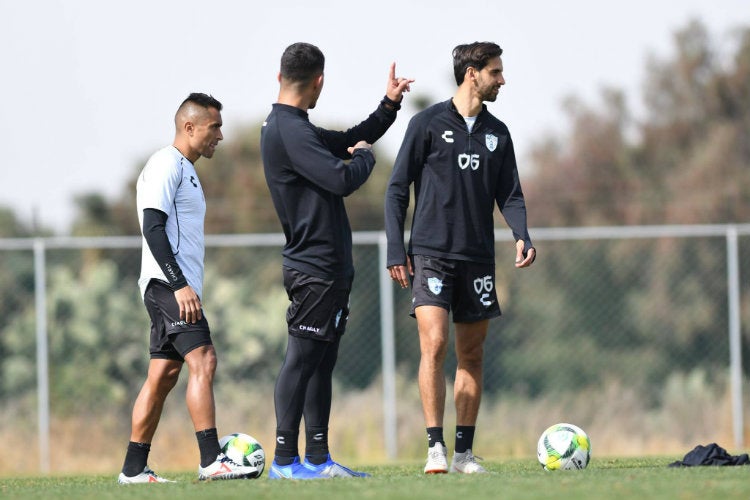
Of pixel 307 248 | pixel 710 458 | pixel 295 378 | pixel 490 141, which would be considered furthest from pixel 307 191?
pixel 710 458

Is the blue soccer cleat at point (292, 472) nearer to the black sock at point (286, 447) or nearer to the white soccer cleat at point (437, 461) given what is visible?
the black sock at point (286, 447)

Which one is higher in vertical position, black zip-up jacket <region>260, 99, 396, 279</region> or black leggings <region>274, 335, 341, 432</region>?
black zip-up jacket <region>260, 99, 396, 279</region>

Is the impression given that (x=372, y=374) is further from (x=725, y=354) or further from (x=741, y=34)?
(x=741, y=34)

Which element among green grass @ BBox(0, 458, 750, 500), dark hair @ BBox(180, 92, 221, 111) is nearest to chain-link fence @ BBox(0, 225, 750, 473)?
dark hair @ BBox(180, 92, 221, 111)

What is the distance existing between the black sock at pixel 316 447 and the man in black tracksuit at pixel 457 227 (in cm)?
60

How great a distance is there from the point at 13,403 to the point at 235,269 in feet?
20.7

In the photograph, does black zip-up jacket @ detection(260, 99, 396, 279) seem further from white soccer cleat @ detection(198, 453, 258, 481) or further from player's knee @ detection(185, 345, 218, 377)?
white soccer cleat @ detection(198, 453, 258, 481)

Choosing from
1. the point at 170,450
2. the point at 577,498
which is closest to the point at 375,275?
the point at 170,450

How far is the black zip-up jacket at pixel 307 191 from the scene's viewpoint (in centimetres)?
614

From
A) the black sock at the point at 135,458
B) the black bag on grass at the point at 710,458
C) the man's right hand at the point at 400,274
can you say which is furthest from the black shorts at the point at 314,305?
the black bag on grass at the point at 710,458

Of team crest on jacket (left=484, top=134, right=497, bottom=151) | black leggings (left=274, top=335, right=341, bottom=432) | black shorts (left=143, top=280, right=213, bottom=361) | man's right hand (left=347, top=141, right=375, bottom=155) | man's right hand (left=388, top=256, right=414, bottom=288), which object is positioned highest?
team crest on jacket (left=484, top=134, right=497, bottom=151)

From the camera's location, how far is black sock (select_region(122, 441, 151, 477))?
21.3 ft

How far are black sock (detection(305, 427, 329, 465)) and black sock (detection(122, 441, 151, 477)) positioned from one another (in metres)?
0.91

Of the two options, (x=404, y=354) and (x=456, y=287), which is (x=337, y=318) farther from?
(x=404, y=354)
